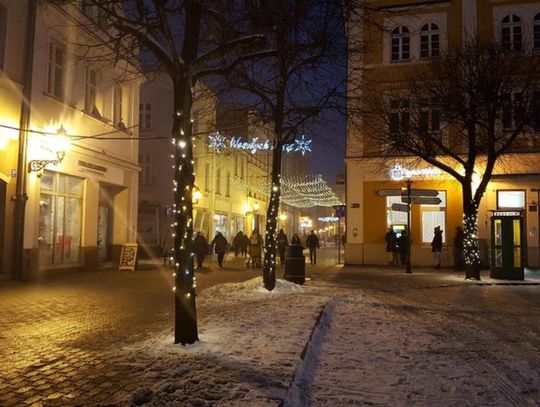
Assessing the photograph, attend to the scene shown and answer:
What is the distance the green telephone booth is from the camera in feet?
60.8

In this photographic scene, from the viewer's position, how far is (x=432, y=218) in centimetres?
2502

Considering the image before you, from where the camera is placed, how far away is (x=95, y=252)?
19578 millimetres

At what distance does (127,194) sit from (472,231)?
13208mm

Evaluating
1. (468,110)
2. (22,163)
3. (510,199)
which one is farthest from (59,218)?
(510,199)

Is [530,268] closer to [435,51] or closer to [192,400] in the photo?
[435,51]

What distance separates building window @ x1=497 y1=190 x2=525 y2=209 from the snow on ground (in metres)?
15.4

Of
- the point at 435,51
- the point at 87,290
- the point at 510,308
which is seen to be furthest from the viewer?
the point at 435,51

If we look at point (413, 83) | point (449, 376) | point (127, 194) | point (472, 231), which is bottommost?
point (449, 376)

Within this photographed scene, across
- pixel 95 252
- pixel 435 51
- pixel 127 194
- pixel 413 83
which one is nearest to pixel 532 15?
pixel 435 51

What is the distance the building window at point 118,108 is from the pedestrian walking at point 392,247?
12.1 metres

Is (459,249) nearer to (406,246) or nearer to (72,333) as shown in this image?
(406,246)

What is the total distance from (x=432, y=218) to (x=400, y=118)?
20.1ft

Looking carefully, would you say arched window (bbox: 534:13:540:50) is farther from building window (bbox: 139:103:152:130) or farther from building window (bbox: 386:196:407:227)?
building window (bbox: 139:103:152:130)

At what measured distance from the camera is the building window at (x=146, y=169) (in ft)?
105
